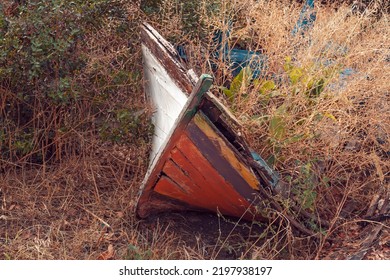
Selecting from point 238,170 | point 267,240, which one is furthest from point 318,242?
point 238,170

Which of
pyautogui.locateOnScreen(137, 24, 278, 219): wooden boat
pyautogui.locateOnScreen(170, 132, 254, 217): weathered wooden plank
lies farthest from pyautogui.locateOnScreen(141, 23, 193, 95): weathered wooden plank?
pyautogui.locateOnScreen(170, 132, 254, 217): weathered wooden plank

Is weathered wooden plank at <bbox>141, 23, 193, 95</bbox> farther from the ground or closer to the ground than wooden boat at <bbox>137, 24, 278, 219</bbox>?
farther from the ground

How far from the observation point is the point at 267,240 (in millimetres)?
3873

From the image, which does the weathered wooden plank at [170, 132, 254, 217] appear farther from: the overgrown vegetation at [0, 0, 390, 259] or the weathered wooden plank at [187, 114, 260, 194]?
the overgrown vegetation at [0, 0, 390, 259]

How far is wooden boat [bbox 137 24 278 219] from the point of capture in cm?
364

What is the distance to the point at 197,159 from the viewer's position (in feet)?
12.4

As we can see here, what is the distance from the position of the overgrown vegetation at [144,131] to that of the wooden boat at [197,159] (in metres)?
0.15

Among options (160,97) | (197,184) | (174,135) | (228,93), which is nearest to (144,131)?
(160,97)

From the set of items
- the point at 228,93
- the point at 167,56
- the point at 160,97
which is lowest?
the point at 228,93

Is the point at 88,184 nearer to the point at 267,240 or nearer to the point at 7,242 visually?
the point at 7,242

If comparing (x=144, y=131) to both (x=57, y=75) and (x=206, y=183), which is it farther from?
(x=206, y=183)

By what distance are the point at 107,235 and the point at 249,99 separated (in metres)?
1.29

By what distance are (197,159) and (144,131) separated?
97 cm

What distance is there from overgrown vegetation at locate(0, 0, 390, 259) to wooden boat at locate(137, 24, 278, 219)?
15 centimetres
